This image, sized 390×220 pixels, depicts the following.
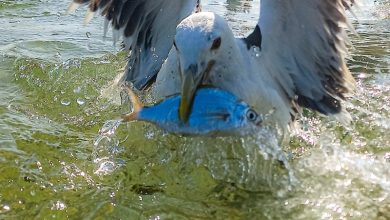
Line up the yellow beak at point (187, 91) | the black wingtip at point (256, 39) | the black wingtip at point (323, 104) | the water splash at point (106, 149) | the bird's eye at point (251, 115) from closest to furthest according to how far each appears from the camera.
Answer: the yellow beak at point (187, 91) → the bird's eye at point (251, 115) → the water splash at point (106, 149) → the black wingtip at point (256, 39) → the black wingtip at point (323, 104)

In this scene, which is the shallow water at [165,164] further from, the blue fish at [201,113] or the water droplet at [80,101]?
the blue fish at [201,113]

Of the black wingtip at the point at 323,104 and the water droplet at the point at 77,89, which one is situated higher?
the black wingtip at the point at 323,104

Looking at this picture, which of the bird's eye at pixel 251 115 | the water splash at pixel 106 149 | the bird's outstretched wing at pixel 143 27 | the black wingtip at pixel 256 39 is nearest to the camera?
the bird's eye at pixel 251 115

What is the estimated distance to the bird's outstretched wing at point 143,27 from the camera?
5.41 meters

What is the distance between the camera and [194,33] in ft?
12.9

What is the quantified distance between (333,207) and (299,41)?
5.04 ft

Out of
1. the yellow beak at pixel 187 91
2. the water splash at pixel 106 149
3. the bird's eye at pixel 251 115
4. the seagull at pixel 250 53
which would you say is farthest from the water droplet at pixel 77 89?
the yellow beak at pixel 187 91

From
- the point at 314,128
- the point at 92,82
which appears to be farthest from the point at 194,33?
the point at 92,82

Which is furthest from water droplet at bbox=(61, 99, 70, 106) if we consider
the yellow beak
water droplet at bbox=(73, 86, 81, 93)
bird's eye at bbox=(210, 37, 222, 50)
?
the yellow beak

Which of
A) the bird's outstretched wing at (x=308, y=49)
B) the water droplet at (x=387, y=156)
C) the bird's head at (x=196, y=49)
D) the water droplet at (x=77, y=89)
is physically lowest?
the water droplet at (x=77, y=89)

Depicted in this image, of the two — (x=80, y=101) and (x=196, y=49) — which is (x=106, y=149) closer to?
(x=196, y=49)

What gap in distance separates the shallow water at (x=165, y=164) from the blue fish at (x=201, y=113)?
500mm

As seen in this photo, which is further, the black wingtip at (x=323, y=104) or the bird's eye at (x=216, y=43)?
the black wingtip at (x=323, y=104)

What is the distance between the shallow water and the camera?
3.94m
